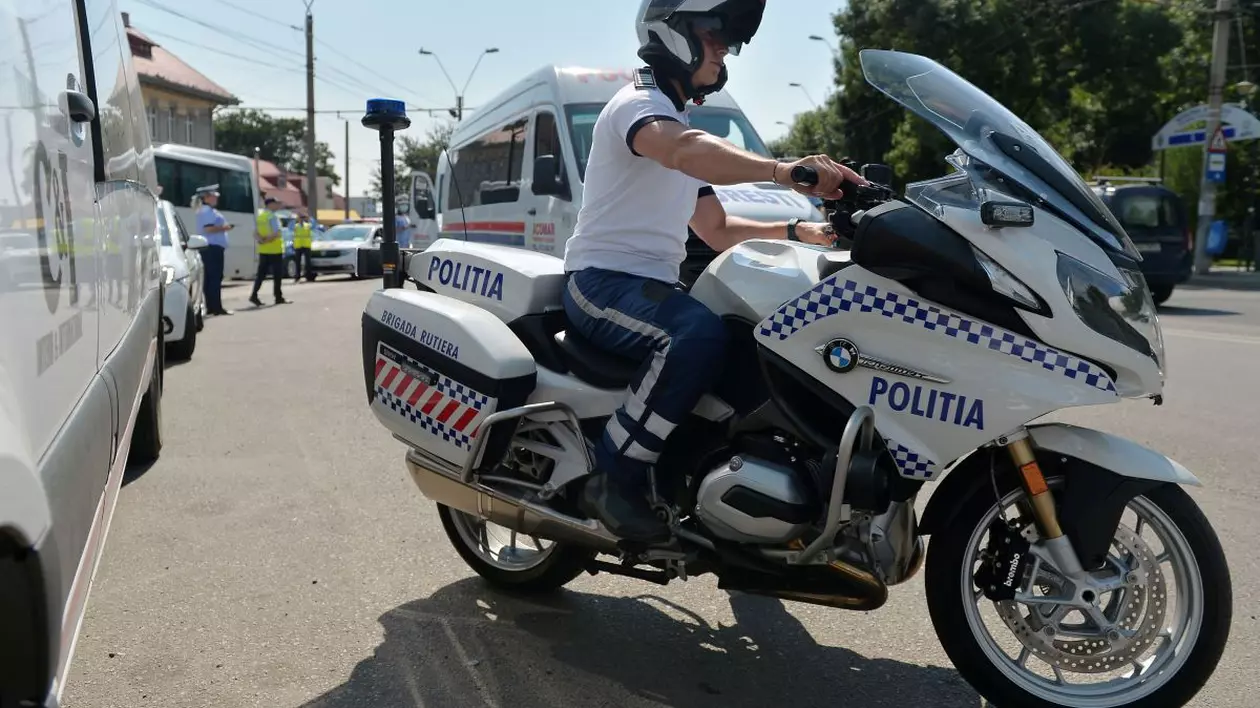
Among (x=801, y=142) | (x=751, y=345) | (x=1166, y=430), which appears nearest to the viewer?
(x=751, y=345)

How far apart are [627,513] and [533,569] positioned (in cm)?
85

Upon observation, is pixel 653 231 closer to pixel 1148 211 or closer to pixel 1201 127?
pixel 1148 211

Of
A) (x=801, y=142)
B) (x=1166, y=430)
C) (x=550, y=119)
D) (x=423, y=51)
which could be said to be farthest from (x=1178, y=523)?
(x=801, y=142)

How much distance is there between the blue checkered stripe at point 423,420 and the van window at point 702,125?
22.6 ft

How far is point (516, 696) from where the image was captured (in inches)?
123

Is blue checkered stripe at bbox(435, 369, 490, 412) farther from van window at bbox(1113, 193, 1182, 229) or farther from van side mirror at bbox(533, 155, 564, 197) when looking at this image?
van window at bbox(1113, 193, 1182, 229)

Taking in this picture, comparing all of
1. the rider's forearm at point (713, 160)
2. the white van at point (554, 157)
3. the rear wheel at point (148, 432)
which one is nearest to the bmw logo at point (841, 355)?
the rider's forearm at point (713, 160)

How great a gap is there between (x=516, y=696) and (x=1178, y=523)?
1780 mm

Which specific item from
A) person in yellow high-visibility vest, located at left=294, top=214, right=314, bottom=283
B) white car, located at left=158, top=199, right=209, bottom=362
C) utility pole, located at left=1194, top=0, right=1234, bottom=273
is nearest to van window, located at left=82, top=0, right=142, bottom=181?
white car, located at left=158, top=199, right=209, bottom=362

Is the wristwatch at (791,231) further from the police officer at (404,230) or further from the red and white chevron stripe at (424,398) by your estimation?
the police officer at (404,230)

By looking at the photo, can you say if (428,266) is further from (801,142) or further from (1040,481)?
(801,142)

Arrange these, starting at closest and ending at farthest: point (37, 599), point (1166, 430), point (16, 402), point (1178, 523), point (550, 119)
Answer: point (37, 599) → point (16, 402) → point (1178, 523) → point (1166, 430) → point (550, 119)

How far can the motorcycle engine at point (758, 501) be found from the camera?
286cm

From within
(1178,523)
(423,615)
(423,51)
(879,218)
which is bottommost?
(423,615)
